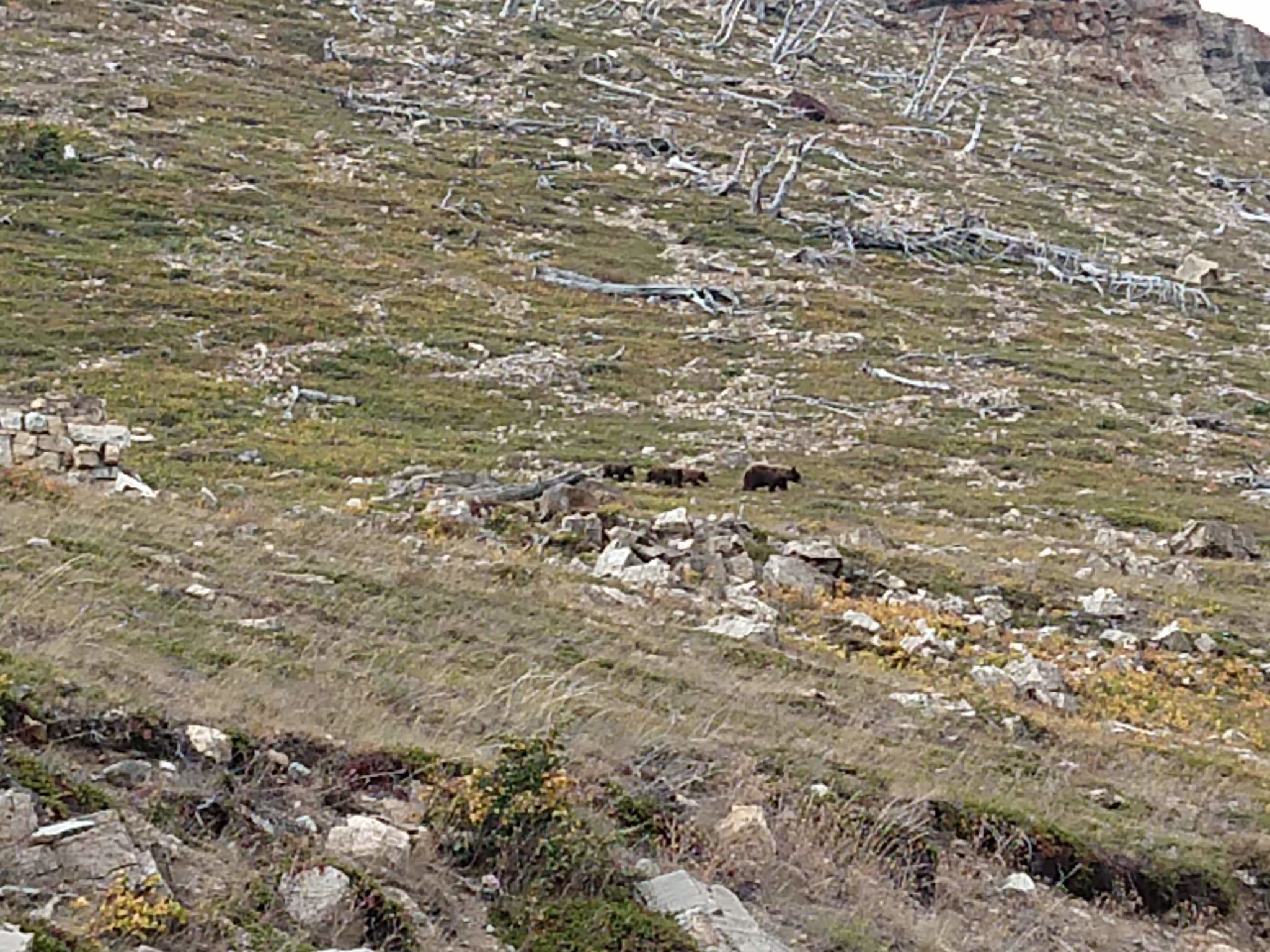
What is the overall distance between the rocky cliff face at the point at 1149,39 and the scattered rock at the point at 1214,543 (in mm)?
76483

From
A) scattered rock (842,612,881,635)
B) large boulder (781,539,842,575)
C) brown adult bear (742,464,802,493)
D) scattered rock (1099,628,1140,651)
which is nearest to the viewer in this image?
scattered rock (842,612,881,635)

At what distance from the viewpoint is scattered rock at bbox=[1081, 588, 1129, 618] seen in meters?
14.4

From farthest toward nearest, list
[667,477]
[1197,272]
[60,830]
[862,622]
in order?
[1197,272]
[667,477]
[862,622]
[60,830]

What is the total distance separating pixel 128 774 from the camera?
5090mm

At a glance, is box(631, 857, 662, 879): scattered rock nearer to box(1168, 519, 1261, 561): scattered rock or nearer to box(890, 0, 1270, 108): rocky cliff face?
box(1168, 519, 1261, 561): scattered rock

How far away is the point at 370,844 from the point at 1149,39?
10389 centimetres

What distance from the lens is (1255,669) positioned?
13047mm

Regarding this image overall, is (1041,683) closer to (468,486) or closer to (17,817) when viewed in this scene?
(468,486)

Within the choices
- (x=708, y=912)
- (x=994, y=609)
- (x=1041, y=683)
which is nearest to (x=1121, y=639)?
(x=994, y=609)

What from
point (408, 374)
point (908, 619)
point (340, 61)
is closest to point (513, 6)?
point (340, 61)

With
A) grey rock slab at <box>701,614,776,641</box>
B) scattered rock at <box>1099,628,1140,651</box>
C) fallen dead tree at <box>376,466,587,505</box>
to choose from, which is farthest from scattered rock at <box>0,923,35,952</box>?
fallen dead tree at <box>376,466,587,505</box>

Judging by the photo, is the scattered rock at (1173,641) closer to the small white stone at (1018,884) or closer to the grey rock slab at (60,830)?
the small white stone at (1018,884)

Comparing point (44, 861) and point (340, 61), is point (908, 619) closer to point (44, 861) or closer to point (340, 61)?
point (44, 861)

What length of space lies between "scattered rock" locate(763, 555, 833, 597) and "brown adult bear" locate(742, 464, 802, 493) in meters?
6.99
